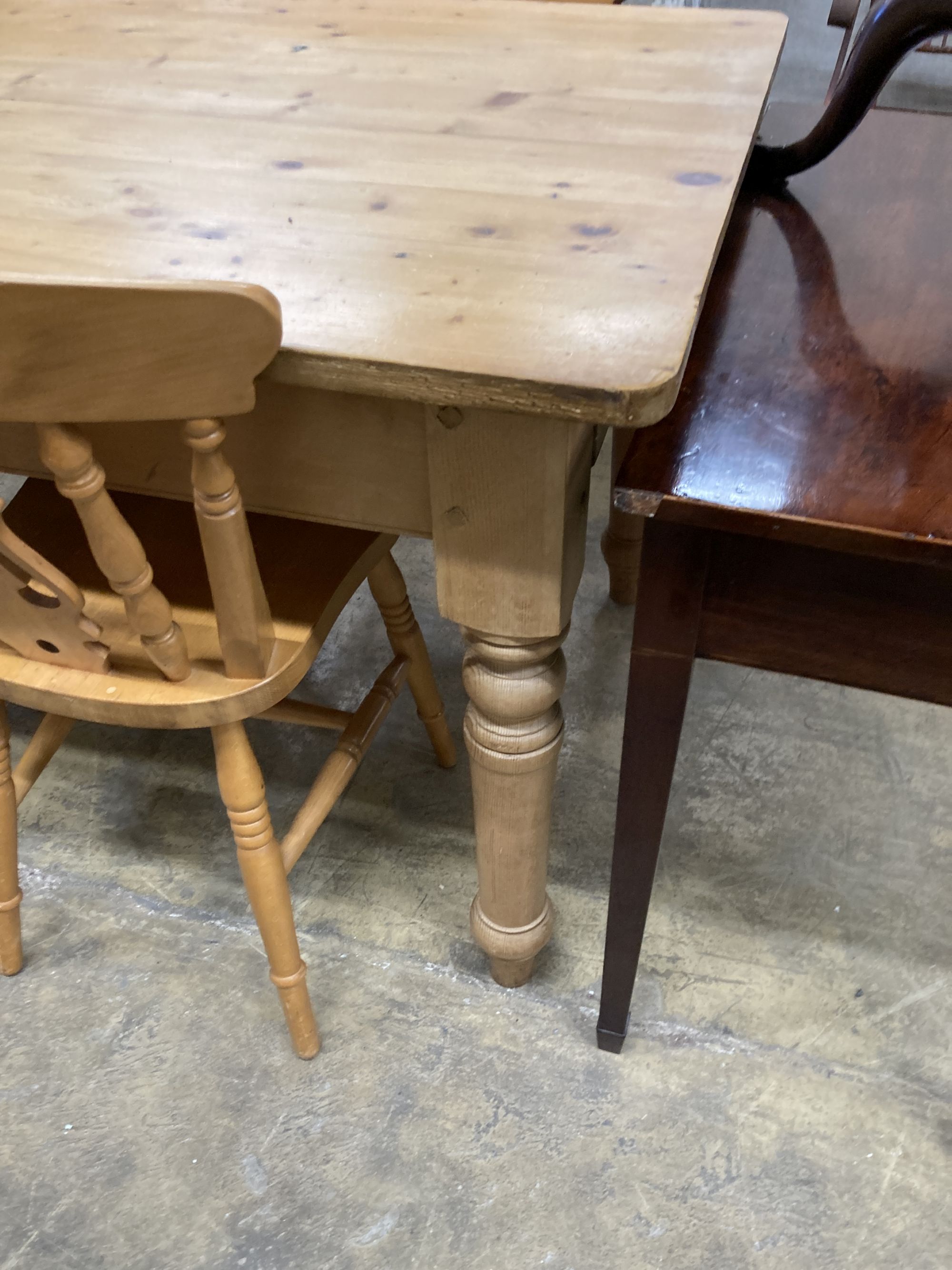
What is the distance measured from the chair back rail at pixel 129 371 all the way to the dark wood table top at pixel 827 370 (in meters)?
0.24

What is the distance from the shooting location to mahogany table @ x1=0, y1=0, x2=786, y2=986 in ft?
1.97

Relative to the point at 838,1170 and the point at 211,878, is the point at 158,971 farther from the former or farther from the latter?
the point at 838,1170

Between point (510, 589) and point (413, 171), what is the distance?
34 centimetres

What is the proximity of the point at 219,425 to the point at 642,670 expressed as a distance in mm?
330

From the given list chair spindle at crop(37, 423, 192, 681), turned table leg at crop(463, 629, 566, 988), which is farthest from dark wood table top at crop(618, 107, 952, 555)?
chair spindle at crop(37, 423, 192, 681)

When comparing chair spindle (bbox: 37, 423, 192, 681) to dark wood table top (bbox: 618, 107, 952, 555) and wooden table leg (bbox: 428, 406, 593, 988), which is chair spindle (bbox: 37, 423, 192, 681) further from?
dark wood table top (bbox: 618, 107, 952, 555)

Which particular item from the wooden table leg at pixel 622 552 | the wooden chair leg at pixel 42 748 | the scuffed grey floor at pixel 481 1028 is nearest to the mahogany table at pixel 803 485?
the scuffed grey floor at pixel 481 1028

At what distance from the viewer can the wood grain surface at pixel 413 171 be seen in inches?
23.2

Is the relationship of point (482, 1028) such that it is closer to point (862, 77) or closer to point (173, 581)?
point (173, 581)

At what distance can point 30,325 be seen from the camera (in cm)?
55

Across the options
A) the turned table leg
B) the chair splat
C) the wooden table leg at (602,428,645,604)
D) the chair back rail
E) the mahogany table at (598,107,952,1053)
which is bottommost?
the wooden table leg at (602,428,645,604)

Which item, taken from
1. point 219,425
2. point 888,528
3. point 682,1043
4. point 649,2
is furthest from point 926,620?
point 649,2

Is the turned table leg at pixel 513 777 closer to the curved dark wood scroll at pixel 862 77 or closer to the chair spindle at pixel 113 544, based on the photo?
the chair spindle at pixel 113 544

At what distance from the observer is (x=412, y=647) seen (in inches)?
46.1
